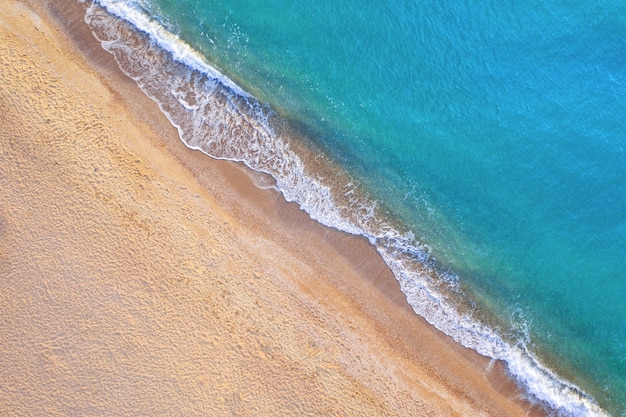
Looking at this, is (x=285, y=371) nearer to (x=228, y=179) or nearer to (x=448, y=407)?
(x=448, y=407)

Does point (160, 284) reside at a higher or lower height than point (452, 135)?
lower

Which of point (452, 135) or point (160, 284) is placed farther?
point (452, 135)

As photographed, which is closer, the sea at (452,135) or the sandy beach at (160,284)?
the sandy beach at (160,284)

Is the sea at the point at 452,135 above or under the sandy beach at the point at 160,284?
above

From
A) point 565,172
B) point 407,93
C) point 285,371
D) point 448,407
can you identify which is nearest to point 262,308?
point 285,371

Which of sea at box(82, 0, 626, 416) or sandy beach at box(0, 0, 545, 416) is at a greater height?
sea at box(82, 0, 626, 416)

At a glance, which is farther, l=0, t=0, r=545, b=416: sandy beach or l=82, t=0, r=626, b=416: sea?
l=82, t=0, r=626, b=416: sea
